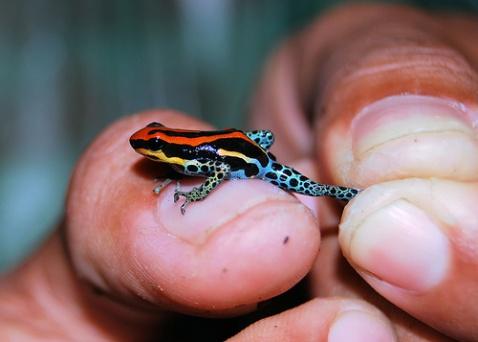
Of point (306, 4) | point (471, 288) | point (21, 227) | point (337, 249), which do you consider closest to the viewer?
point (471, 288)

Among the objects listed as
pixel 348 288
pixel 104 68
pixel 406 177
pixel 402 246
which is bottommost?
pixel 104 68

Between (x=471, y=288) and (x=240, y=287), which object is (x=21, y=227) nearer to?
(x=240, y=287)

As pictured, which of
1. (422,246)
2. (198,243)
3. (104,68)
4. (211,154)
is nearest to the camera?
(422,246)

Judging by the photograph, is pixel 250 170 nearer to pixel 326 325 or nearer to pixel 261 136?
pixel 261 136

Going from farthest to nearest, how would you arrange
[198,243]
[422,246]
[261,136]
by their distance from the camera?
1. [261,136]
2. [198,243]
3. [422,246]

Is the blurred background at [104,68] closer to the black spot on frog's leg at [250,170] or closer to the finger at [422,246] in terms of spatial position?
the black spot on frog's leg at [250,170]

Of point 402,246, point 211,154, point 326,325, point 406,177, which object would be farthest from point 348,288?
point 211,154

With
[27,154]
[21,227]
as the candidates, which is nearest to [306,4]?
[27,154]

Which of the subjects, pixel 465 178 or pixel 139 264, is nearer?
pixel 465 178
